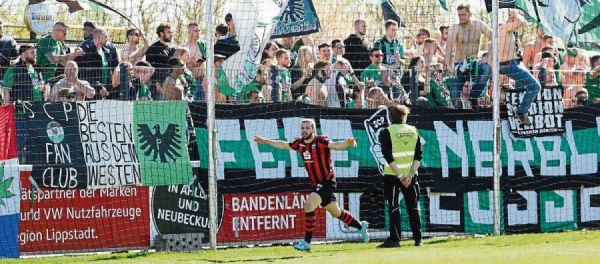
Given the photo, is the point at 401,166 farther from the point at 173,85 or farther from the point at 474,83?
the point at 173,85

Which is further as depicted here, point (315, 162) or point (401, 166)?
point (401, 166)

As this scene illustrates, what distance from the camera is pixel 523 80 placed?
1934cm

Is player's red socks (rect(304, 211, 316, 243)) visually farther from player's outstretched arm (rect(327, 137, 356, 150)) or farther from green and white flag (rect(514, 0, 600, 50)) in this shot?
green and white flag (rect(514, 0, 600, 50))

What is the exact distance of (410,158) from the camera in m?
17.1

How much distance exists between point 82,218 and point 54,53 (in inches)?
98.9

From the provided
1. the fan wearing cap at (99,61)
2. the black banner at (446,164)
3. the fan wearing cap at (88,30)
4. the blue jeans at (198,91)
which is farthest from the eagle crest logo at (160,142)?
the fan wearing cap at (88,30)

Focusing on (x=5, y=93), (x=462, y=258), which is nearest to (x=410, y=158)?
(x=462, y=258)

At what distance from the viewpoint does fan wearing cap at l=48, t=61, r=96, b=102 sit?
17016mm

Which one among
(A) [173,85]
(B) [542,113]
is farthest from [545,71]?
(A) [173,85]

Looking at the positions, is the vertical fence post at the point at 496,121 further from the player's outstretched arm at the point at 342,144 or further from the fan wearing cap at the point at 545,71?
the player's outstretched arm at the point at 342,144

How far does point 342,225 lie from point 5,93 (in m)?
5.25

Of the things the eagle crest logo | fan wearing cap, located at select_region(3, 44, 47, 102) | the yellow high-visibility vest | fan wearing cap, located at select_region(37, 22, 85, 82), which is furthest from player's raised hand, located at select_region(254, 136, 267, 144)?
fan wearing cap, located at select_region(3, 44, 47, 102)

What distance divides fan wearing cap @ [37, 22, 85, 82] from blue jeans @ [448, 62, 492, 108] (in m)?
5.79

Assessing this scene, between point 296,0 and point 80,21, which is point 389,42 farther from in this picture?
point 80,21
